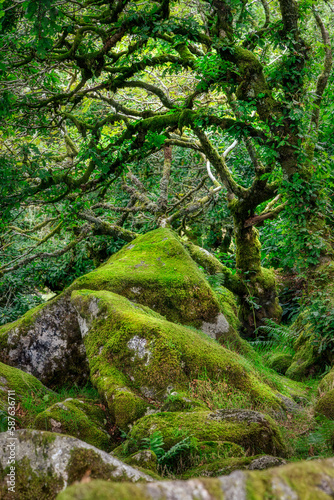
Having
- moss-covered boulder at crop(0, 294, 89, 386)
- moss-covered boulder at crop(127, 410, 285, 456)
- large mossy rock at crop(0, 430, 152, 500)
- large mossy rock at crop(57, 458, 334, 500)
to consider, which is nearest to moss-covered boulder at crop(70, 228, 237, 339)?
moss-covered boulder at crop(0, 294, 89, 386)

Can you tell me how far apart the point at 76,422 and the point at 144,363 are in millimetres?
969

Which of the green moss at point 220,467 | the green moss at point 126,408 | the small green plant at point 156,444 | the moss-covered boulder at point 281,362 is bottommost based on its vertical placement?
the moss-covered boulder at point 281,362

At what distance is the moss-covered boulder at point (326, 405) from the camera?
14.7ft

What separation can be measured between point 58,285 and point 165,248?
5.63 metres

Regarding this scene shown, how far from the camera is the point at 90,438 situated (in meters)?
3.82

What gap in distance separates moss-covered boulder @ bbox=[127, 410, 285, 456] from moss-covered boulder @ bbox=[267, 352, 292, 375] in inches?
172

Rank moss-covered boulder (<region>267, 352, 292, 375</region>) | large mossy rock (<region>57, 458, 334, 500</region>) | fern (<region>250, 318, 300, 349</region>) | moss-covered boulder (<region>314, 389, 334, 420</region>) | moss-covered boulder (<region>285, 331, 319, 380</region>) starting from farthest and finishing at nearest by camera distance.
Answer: fern (<region>250, 318, 300, 349</region>), moss-covered boulder (<region>267, 352, 292, 375</region>), moss-covered boulder (<region>285, 331, 319, 380</region>), moss-covered boulder (<region>314, 389, 334, 420</region>), large mossy rock (<region>57, 458, 334, 500</region>)

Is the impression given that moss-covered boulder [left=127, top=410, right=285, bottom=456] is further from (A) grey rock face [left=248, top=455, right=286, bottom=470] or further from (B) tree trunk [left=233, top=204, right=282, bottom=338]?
(B) tree trunk [left=233, top=204, right=282, bottom=338]

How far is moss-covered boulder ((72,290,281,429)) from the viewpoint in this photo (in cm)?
420

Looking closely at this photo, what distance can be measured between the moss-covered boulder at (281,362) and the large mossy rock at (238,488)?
268 inches

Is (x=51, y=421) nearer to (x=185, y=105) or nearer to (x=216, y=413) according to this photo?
(x=216, y=413)

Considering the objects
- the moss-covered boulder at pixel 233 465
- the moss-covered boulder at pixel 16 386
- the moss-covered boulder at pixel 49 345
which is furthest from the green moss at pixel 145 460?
the moss-covered boulder at pixel 49 345

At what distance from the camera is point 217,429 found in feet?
11.2

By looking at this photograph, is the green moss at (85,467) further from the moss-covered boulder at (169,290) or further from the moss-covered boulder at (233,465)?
the moss-covered boulder at (169,290)
